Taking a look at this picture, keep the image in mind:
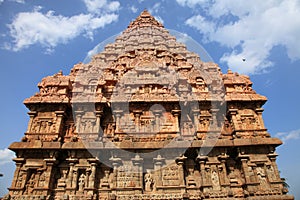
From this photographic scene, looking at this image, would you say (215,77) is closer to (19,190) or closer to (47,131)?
(47,131)

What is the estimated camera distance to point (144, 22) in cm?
2783

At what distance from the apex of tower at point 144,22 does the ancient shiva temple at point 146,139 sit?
9.84 meters

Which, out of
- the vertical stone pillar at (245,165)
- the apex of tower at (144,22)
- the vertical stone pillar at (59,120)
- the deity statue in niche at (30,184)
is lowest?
the deity statue in niche at (30,184)

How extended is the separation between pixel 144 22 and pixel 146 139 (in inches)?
723

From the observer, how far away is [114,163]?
1361 centimetres

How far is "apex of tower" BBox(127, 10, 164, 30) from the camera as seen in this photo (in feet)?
89.9

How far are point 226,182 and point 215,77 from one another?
28.5 ft

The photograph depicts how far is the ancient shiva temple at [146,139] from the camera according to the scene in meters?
13.1

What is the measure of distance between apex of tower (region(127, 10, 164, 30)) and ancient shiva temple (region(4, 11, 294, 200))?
984cm

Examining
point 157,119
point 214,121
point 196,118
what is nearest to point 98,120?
point 157,119

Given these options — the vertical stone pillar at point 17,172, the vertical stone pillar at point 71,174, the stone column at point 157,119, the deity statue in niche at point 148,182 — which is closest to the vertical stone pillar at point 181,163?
the deity statue in niche at point 148,182

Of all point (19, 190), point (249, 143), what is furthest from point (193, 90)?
point (19, 190)

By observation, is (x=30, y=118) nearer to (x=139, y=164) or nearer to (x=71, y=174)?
(x=71, y=174)

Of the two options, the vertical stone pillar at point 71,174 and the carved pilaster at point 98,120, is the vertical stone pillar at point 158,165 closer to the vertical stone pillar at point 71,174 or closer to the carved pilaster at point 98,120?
the carved pilaster at point 98,120
